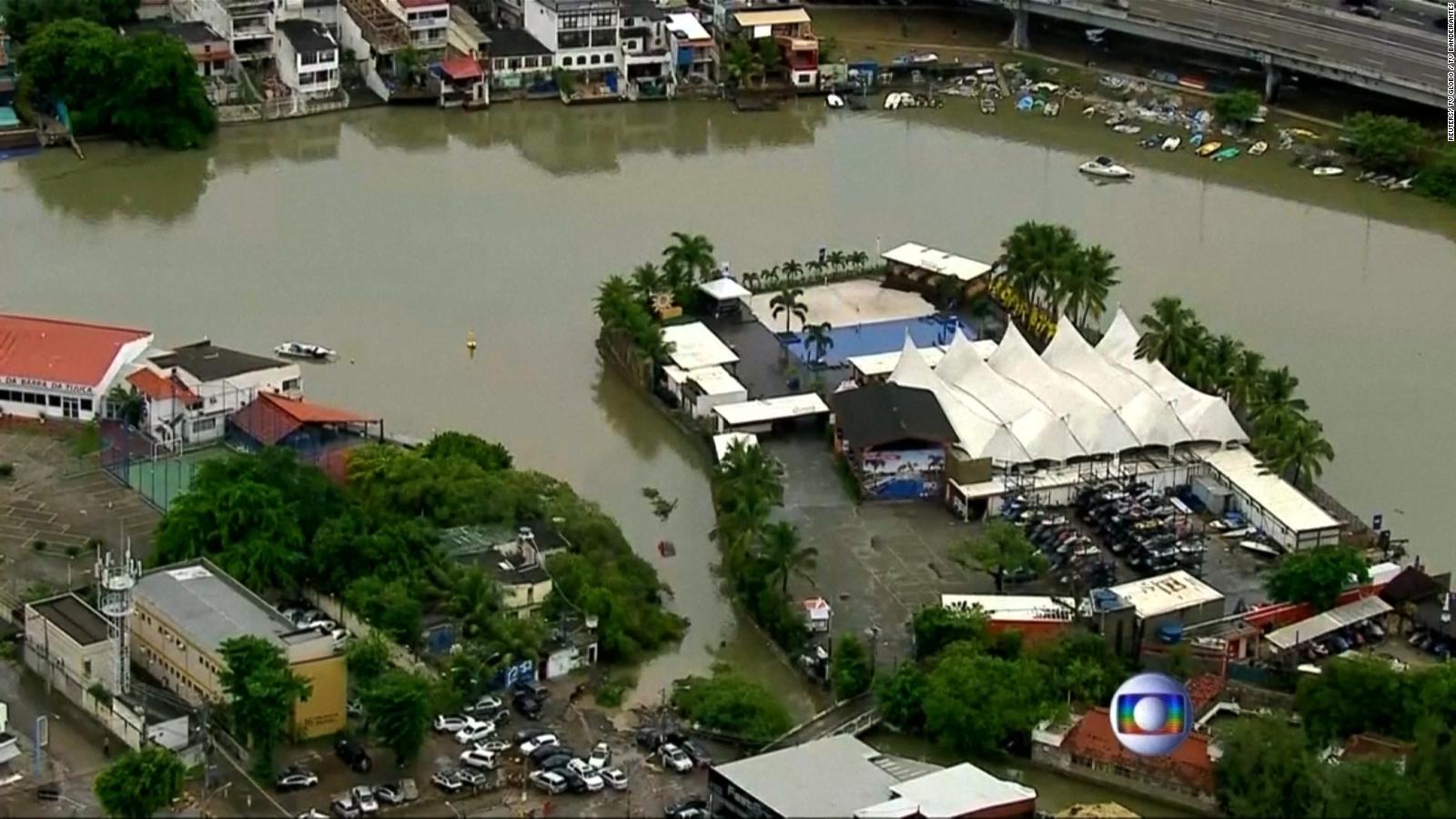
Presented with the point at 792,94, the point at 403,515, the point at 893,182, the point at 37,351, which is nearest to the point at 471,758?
the point at 403,515

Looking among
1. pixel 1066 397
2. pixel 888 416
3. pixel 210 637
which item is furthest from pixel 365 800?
pixel 1066 397

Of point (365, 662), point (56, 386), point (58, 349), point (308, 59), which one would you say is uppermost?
point (308, 59)

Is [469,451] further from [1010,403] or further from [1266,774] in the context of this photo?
[1266,774]

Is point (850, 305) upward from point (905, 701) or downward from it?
upward

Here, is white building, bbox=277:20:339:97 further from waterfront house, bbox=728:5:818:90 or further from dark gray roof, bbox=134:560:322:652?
dark gray roof, bbox=134:560:322:652

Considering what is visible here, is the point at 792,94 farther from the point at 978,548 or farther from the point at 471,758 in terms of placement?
the point at 471,758

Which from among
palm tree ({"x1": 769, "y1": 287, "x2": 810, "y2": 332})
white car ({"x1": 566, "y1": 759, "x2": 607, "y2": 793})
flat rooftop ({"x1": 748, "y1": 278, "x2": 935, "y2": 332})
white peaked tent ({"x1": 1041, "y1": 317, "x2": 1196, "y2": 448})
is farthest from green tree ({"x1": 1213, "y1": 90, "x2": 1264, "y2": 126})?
white car ({"x1": 566, "y1": 759, "x2": 607, "y2": 793})

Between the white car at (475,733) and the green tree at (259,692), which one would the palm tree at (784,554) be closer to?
the white car at (475,733)
